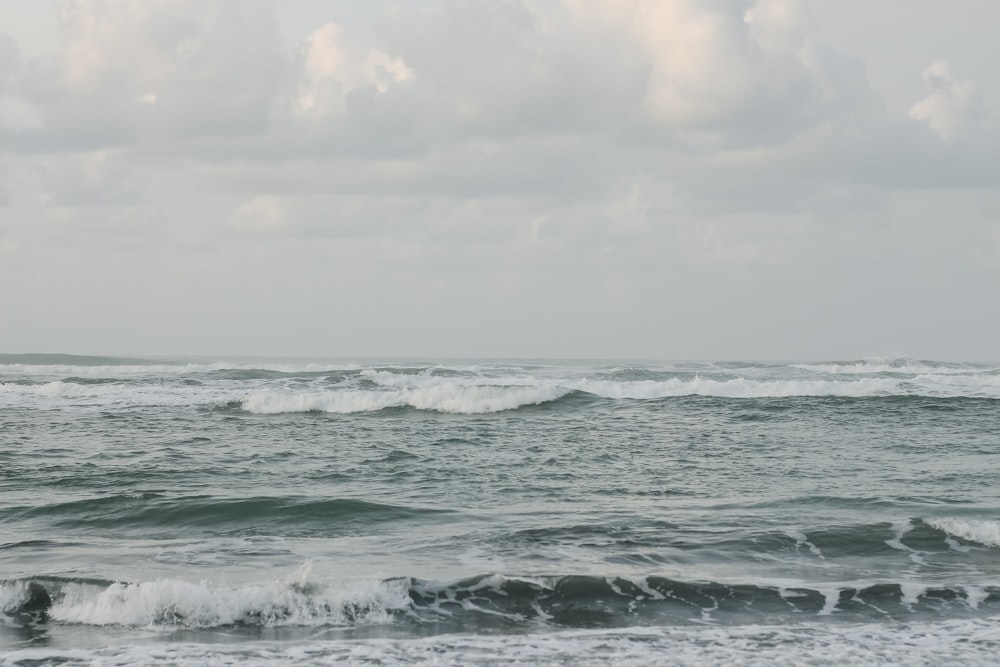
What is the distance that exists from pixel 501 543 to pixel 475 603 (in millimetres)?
2088

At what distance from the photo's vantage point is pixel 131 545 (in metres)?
10.5

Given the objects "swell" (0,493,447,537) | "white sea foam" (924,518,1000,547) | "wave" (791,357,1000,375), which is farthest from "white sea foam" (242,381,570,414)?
"wave" (791,357,1000,375)

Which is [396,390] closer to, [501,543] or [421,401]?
[421,401]

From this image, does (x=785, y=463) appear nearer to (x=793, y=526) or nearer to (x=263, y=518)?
(x=793, y=526)

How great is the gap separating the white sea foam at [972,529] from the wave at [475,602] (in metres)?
1.99

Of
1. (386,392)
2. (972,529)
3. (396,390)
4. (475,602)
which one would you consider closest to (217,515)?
(475,602)

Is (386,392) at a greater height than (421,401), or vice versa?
(386,392)

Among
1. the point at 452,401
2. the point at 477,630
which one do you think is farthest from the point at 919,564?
the point at 452,401

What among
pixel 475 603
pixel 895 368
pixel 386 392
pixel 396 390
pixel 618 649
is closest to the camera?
pixel 618 649

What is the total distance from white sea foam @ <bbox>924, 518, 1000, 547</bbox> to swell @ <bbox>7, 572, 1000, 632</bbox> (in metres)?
1.98

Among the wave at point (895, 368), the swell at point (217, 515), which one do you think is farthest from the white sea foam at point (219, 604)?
the wave at point (895, 368)

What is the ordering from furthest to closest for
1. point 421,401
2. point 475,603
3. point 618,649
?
1. point 421,401
2. point 475,603
3. point 618,649

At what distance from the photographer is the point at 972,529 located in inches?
429

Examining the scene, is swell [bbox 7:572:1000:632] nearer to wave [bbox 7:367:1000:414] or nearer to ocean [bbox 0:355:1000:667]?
ocean [bbox 0:355:1000:667]
